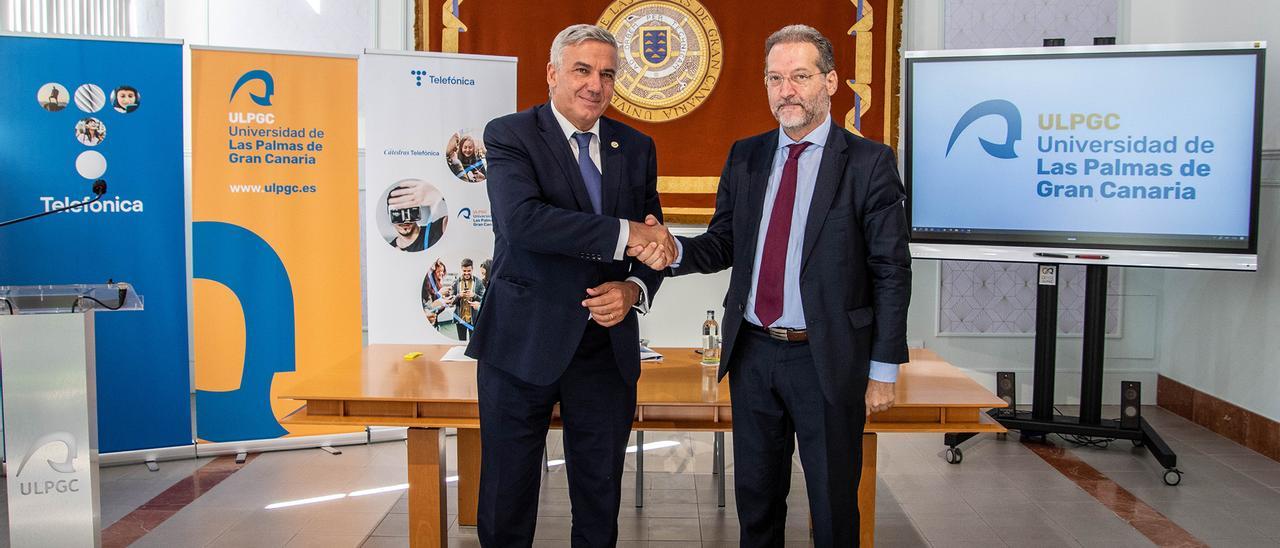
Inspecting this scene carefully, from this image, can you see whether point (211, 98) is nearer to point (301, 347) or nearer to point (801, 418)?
point (301, 347)

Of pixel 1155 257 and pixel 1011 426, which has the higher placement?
pixel 1155 257

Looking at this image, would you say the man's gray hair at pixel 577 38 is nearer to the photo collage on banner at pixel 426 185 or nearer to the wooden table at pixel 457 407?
the wooden table at pixel 457 407

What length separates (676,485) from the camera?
412 centimetres


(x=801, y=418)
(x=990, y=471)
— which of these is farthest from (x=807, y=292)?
(x=990, y=471)

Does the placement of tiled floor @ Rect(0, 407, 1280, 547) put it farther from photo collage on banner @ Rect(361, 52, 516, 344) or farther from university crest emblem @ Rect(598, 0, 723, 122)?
university crest emblem @ Rect(598, 0, 723, 122)

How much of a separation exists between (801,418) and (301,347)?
2.97 metres

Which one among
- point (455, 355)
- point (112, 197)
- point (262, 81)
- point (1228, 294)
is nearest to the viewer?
point (455, 355)

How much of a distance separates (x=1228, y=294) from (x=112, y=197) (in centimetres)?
553

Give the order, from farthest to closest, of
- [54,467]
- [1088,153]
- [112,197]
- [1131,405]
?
[1131,405] → [1088,153] → [112,197] → [54,467]

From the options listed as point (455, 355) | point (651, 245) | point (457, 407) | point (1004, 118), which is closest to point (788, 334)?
point (651, 245)

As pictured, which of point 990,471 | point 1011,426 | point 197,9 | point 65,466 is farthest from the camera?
point 197,9

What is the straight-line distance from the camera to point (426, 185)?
444 centimetres

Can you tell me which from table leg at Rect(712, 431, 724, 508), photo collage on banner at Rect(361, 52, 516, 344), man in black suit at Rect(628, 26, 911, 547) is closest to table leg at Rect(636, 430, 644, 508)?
table leg at Rect(712, 431, 724, 508)

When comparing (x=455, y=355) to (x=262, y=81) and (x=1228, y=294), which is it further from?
(x=1228, y=294)
